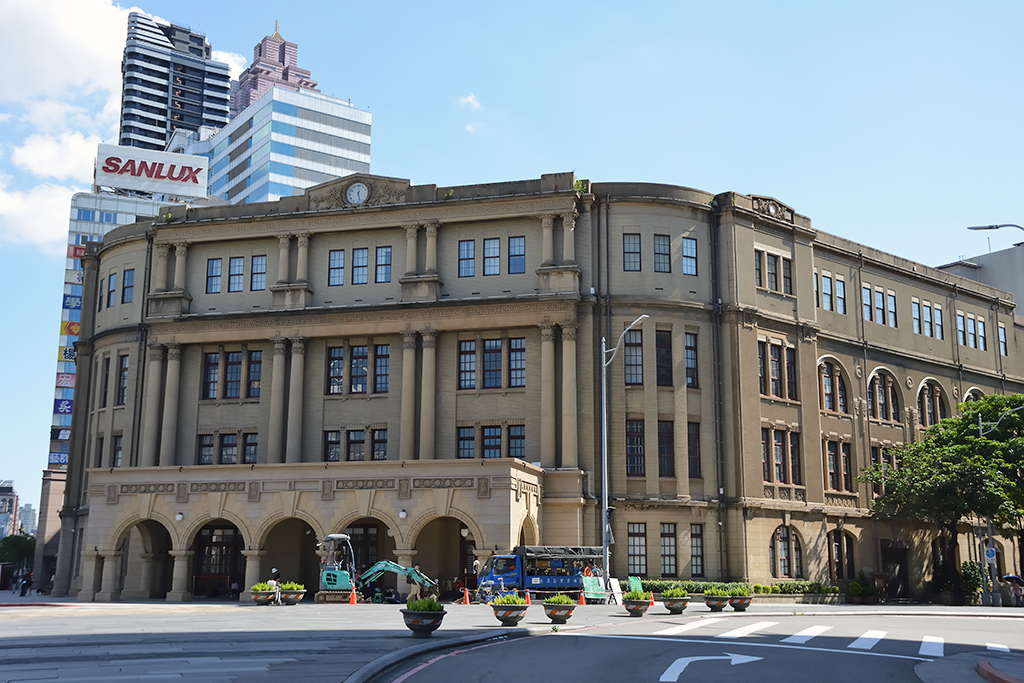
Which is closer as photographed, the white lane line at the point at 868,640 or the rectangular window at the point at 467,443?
the white lane line at the point at 868,640

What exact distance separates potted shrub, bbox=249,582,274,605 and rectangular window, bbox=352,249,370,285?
17.7 m

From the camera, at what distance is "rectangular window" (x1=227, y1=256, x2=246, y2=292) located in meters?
54.2

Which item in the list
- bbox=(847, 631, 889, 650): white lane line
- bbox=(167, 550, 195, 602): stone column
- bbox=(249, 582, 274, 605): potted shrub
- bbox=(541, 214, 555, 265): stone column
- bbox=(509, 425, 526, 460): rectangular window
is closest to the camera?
bbox=(847, 631, 889, 650): white lane line

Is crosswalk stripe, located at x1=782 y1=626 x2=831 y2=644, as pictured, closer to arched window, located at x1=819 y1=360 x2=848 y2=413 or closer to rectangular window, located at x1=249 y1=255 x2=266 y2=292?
arched window, located at x1=819 y1=360 x2=848 y2=413

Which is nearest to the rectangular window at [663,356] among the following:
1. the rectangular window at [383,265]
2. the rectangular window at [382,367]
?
the rectangular window at [382,367]

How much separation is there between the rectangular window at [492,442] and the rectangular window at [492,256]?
7774 millimetres

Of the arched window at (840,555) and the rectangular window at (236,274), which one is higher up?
the rectangular window at (236,274)

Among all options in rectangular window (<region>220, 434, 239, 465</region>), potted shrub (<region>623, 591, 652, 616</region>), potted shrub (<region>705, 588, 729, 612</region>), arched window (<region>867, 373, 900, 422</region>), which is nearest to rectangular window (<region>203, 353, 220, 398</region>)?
rectangular window (<region>220, 434, 239, 465</region>)

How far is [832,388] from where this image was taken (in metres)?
56.5

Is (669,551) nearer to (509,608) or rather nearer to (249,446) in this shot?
(249,446)

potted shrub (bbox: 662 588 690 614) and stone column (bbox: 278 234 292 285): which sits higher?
stone column (bbox: 278 234 292 285)

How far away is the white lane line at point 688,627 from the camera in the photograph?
→ 2661cm

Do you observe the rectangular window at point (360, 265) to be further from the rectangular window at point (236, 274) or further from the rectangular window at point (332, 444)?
the rectangular window at point (332, 444)

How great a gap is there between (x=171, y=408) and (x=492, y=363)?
16.9 meters
